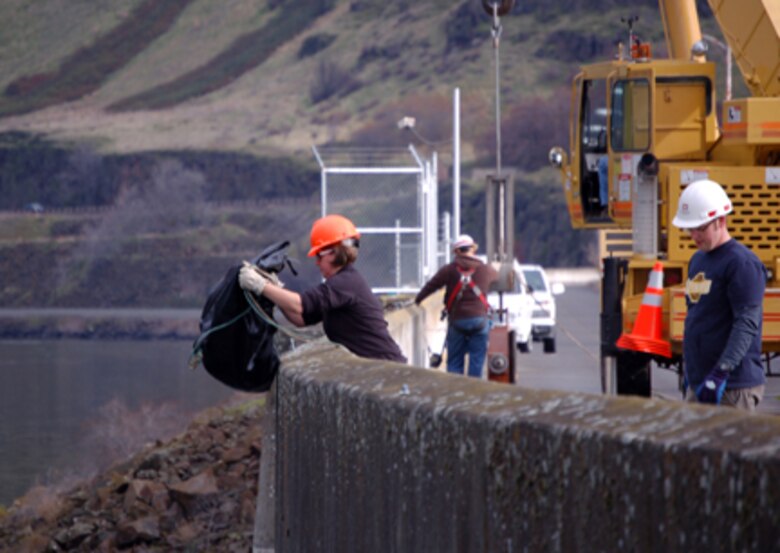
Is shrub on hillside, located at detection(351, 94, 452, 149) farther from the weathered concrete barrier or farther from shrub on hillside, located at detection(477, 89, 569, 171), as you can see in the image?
the weathered concrete barrier

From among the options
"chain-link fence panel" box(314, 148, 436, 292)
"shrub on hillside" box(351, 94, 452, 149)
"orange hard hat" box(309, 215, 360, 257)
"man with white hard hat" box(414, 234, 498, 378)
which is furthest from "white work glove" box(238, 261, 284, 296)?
"shrub on hillside" box(351, 94, 452, 149)

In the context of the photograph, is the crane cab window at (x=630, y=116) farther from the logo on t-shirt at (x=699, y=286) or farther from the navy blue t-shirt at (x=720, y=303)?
the logo on t-shirt at (x=699, y=286)

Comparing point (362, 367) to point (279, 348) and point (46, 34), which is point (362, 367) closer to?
point (279, 348)

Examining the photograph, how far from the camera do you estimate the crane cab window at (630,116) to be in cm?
1473

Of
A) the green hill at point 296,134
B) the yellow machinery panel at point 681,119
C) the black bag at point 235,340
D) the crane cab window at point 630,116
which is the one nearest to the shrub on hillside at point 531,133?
the green hill at point 296,134

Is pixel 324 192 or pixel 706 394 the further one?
pixel 324 192

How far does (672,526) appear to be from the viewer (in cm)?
349

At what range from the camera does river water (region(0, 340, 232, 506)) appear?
3647cm

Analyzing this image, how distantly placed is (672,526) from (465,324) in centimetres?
1289

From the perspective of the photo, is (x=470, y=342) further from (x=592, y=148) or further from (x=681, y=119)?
(x=681, y=119)

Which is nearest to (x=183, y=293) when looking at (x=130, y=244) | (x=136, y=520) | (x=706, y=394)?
(x=130, y=244)

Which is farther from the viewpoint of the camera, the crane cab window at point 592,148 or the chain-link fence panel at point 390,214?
the chain-link fence panel at point 390,214

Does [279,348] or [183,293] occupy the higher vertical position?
A: [279,348]

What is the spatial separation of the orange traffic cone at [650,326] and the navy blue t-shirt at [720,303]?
13.7ft
